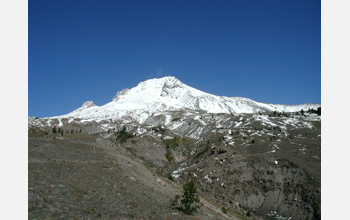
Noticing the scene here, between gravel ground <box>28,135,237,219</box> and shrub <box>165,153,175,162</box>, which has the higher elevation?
gravel ground <box>28,135,237,219</box>

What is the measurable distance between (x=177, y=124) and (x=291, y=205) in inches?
4924

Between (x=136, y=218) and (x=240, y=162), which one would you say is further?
(x=240, y=162)

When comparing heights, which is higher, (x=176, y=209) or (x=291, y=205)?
(x=176, y=209)

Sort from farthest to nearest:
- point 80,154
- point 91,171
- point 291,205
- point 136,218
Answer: point 291,205, point 80,154, point 91,171, point 136,218

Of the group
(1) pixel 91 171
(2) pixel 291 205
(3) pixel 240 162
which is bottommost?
(2) pixel 291 205

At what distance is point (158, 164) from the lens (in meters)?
59.2

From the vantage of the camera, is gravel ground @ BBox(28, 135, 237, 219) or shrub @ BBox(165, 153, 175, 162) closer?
gravel ground @ BBox(28, 135, 237, 219)

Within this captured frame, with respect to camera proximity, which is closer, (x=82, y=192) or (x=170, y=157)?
(x=82, y=192)

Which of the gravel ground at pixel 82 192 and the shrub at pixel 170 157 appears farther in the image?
the shrub at pixel 170 157

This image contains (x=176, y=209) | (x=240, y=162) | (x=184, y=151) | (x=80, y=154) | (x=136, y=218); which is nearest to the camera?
(x=136, y=218)

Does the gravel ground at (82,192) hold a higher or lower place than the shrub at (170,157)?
higher

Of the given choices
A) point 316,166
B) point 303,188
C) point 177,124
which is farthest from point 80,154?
point 177,124

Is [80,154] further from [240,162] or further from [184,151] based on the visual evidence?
[184,151]

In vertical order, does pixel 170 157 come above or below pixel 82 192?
below
